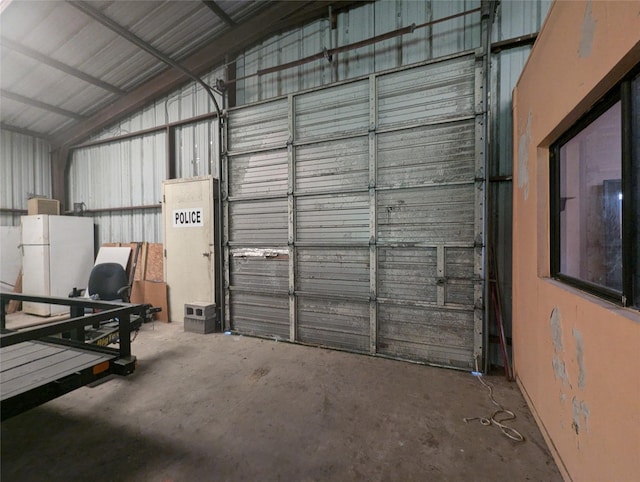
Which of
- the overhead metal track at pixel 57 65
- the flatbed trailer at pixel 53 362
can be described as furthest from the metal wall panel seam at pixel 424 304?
the overhead metal track at pixel 57 65

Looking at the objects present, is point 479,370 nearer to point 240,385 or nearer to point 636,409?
point 636,409

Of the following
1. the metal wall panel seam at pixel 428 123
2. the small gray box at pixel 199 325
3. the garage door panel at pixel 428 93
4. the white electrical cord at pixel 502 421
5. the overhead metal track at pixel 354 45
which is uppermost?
the overhead metal track at pixel 354 45

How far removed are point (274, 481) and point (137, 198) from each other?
5485mm

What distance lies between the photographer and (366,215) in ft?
10.6

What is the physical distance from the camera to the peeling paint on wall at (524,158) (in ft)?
7.25

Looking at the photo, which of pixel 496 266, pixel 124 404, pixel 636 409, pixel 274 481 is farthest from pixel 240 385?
pixel 496 266

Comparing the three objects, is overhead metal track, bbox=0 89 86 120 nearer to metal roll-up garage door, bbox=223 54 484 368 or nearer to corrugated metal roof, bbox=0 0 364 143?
corrugated metal roof, bbox=0 0 364 143

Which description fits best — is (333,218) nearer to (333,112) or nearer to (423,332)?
(333,112)

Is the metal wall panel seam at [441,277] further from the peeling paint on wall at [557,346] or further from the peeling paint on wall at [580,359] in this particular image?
the peeling paint on wall at [580,359]

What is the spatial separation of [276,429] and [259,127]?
3595 millimetres

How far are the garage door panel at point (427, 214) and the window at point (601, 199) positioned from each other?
3.09 ft

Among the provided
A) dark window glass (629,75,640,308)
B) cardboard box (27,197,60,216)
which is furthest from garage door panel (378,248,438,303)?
cardboard box (27,197,60,216)

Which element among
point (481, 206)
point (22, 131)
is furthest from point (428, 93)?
point (22, 131)

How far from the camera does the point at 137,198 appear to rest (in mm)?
5234
